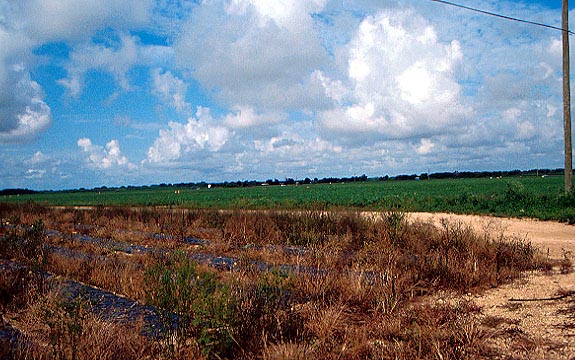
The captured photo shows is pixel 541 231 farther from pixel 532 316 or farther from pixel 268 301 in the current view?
pixel 268 301

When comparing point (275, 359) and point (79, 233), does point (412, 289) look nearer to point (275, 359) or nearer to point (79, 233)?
point (275, 359)

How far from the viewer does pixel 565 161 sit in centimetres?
2019

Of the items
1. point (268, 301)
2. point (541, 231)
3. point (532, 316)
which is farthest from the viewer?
point (541, 231)

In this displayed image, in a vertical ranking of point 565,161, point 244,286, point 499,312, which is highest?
point 565,161

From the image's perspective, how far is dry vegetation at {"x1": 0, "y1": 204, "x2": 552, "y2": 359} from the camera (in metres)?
4.28

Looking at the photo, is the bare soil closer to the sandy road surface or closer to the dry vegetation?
the dry vegetation

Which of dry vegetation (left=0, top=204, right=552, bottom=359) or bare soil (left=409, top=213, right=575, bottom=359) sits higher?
dry vegetation (left=0, top=204, right=552, bottom=359)

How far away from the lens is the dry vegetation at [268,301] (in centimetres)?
428

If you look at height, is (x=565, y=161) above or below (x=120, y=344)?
above

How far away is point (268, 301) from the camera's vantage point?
16.6 ft

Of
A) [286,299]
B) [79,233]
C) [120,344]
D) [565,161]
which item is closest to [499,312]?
[286,299]

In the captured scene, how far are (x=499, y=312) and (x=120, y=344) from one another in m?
4.94

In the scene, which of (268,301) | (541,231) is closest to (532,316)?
(268,301)

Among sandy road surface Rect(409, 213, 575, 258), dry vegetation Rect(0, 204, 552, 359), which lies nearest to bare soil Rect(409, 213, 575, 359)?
dry vegetation Rect(0, 204, 552, 359)
